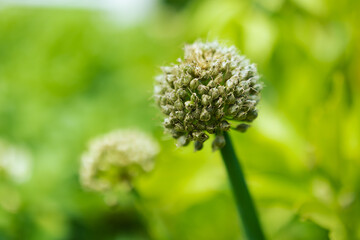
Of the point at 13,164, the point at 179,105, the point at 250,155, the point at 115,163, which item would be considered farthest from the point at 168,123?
the point at 13,164

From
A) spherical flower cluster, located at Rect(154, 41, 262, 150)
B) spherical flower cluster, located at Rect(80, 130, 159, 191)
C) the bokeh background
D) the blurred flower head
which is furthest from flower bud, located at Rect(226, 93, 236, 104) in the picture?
the blurred flower head

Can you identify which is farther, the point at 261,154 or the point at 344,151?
the point at 261,154

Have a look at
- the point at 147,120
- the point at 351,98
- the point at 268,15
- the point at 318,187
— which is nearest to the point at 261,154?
the point at 318,187

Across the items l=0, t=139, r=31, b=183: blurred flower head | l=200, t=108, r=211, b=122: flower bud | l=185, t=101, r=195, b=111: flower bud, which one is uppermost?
l=0, t=139, r=31, b=183: blurred flower head

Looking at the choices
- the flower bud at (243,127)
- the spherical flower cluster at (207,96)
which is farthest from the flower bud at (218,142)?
the flower bud at (243,127)

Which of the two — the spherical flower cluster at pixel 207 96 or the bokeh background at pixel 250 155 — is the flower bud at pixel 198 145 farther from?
the bokeh background at pixel 250 155

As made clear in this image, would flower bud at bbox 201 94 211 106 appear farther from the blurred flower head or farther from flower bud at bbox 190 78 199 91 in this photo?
the blurred flower head

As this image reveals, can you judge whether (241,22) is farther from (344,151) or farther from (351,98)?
(344,151)

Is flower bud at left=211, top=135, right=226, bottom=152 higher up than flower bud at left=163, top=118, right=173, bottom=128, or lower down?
lower down
